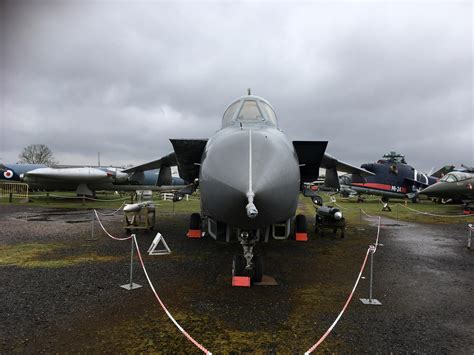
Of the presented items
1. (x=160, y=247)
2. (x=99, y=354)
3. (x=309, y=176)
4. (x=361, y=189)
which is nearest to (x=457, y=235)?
(x=309, y=176)

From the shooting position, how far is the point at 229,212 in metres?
3.78

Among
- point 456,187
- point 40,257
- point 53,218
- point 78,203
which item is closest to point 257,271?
point 40,257

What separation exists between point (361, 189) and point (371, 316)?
2449 centimetres

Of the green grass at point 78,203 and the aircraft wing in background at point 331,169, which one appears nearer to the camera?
the aircraft wing in background at point 331,169

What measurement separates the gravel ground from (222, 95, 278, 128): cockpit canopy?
114 inches

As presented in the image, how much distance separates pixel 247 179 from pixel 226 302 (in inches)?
73.5

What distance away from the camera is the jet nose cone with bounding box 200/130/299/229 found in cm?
362

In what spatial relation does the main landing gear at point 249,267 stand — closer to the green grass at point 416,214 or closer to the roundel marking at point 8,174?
the green grass at point 416,214

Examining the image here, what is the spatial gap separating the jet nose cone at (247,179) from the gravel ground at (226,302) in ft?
4.15

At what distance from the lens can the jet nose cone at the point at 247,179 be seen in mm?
3617

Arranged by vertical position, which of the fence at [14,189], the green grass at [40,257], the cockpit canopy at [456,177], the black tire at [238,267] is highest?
the cockpit canopy at [456,177]

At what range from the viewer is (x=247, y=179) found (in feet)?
11.9

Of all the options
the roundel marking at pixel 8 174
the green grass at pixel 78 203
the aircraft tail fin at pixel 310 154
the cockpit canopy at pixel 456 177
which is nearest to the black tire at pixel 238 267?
the aircraft tail fin at pixel 310 154

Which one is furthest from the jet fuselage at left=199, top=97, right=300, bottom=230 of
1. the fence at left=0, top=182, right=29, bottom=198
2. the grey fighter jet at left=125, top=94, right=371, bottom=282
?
the fence at left=0, top=182, right=29, bottom=198
